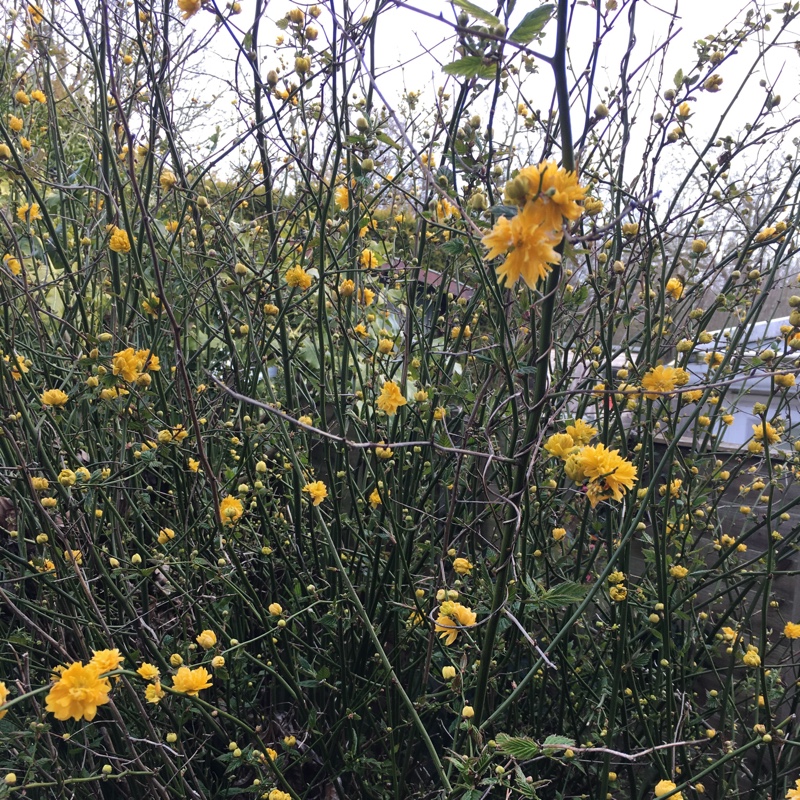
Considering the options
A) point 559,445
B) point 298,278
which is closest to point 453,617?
point 559,445

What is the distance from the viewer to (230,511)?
1479mm

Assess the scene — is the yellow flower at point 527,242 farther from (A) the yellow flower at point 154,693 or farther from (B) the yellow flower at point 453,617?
(A) the yellow flower at point 154,693

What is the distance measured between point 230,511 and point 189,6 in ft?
3.69

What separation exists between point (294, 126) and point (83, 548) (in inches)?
60.8

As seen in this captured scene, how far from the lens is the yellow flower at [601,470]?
1.07 m

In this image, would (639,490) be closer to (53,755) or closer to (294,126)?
(53,755)

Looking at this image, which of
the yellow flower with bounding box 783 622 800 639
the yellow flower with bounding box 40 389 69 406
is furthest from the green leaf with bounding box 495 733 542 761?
the yellow flower with bounding box 40 389 69 406

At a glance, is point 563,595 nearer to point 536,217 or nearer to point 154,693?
point 536,217

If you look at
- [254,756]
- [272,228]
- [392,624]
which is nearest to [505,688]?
[392,624]

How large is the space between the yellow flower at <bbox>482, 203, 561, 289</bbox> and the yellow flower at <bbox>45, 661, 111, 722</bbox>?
956 millimetres

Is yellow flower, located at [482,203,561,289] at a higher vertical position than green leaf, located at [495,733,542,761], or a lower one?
higher

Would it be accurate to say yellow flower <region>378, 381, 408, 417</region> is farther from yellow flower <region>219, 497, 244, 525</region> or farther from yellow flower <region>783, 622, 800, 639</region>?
yellow flower <region>783, 622, 800, 639</region>

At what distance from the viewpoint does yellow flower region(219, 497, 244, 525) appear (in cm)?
149

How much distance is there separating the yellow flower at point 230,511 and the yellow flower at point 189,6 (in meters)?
1.11
